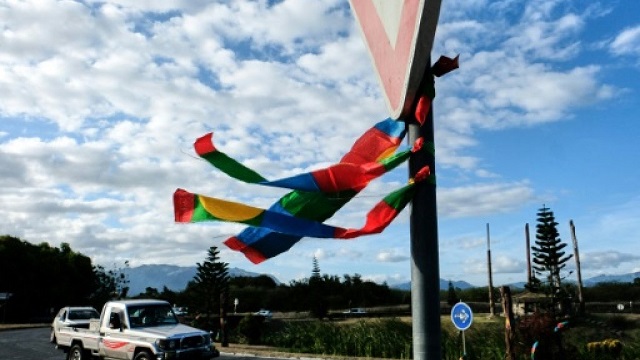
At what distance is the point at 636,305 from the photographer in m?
48.8

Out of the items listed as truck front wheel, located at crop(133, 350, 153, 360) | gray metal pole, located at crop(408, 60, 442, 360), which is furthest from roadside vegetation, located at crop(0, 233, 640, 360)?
gray metal pole, located at crop(408, 60, 442, 360)

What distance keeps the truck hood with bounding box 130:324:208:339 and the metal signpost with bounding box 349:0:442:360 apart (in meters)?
13.2

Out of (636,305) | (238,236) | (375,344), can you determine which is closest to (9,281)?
(375,344)

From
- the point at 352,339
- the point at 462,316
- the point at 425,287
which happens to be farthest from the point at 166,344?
the point at 425,287

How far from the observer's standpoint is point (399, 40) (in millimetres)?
2158

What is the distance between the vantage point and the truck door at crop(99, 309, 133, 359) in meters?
14.9

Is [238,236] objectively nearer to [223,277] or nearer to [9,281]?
[223,277]

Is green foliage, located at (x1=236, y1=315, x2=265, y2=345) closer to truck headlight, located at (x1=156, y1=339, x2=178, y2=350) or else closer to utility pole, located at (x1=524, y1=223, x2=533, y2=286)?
truck headlight, located at (x1=156, y1=339, x2=178, y2=350)

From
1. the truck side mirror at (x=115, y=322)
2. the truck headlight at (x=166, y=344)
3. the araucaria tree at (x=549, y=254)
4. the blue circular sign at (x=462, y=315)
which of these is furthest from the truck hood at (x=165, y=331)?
the araucaria tree at (x=549, y=254)

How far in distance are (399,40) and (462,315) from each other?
41.2 feet

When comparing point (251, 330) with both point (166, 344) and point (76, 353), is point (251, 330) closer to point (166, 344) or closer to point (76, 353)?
point (76, 353)

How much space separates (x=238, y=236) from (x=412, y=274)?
1.03 meters

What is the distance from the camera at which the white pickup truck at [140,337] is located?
47.0ft

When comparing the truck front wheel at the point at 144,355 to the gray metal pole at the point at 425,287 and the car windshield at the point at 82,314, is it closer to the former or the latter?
the car windshield at the point at 82,314
